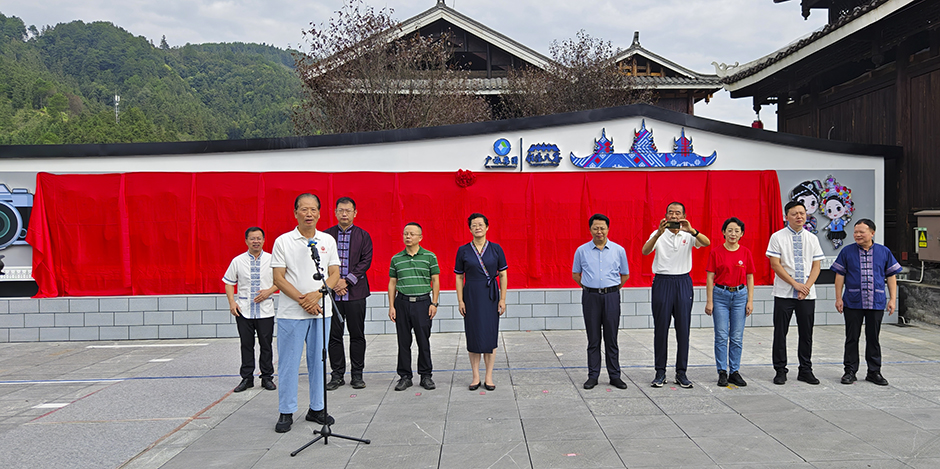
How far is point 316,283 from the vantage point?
465cm

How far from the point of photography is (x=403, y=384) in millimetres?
5895

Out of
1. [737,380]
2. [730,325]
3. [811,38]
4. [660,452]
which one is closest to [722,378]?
[737,380]

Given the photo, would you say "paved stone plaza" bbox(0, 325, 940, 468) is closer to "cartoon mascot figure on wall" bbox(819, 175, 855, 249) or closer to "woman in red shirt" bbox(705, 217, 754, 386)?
"woman in red shirt" bbox(705, 217, 754, 386)

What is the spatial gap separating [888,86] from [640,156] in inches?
194

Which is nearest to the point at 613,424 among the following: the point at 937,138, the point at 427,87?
the point at 937,138

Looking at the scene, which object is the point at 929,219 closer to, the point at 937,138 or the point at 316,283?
the point at 937,138

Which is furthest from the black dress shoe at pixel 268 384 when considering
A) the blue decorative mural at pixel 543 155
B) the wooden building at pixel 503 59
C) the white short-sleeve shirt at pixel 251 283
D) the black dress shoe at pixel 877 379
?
the wooden building at pixel 503 59

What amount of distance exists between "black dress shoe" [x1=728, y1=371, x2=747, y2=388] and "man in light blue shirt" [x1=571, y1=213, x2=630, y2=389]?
109 cm

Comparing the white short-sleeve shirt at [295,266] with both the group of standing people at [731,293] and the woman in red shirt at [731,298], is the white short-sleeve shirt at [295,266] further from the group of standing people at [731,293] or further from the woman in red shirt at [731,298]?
the woman in red shirt at [731,298]

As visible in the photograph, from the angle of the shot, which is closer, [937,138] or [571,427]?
[571,427]

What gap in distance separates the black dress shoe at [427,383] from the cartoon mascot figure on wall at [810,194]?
262 inches

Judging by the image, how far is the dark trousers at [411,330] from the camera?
5.96 m

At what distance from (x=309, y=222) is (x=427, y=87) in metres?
10.5

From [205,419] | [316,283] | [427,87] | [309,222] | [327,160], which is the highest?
[427,87]
